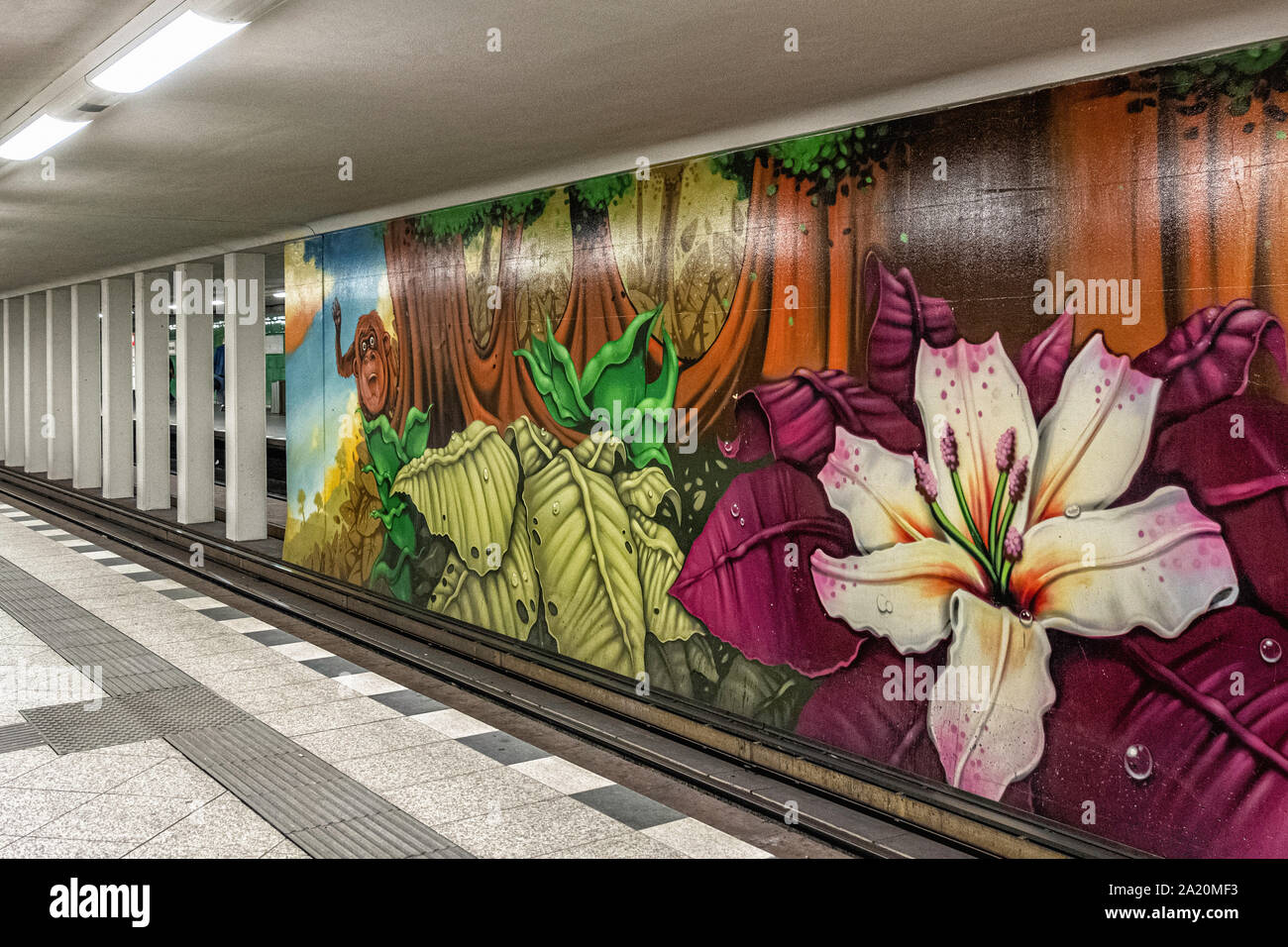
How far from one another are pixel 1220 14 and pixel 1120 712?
258 centimetres

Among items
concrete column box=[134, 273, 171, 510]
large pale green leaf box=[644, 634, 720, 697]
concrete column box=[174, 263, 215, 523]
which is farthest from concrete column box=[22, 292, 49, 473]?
large pale green leaf box=[644, 634, 720, 697]

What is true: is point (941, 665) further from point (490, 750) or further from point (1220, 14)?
point (1220, 14)

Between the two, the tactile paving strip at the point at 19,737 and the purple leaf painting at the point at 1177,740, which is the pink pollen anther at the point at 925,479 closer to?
the purple leaf painting at the point at 1177,740

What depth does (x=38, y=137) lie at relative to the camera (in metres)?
5.97

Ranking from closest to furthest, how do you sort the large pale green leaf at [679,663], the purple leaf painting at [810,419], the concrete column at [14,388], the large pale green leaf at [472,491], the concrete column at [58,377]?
the purple leaf painting at [810,419]
the large pale green leaf at [679,663]
the large pale green leaf at [472,491]
the concrete column at [58,377]
the concrete column at [14,388]

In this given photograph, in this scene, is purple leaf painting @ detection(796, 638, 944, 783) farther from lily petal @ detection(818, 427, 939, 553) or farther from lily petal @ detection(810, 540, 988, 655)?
lily petal @ detection(818, 427, 939, 553)

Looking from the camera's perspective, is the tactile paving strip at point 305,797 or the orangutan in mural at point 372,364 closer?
the tactile paving strip at point 305,797

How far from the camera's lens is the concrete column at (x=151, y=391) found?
14.5 meters

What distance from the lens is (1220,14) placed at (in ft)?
12.8

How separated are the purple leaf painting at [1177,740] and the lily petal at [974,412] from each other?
0.77m

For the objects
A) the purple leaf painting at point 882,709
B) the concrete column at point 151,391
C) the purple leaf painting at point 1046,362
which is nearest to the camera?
the purple leaf painting at point 1046,362

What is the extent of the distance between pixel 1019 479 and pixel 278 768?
3293 millimetres

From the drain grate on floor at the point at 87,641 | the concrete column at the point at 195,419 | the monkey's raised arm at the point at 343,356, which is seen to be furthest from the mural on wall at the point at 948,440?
the concrete column at the point at 195,419
